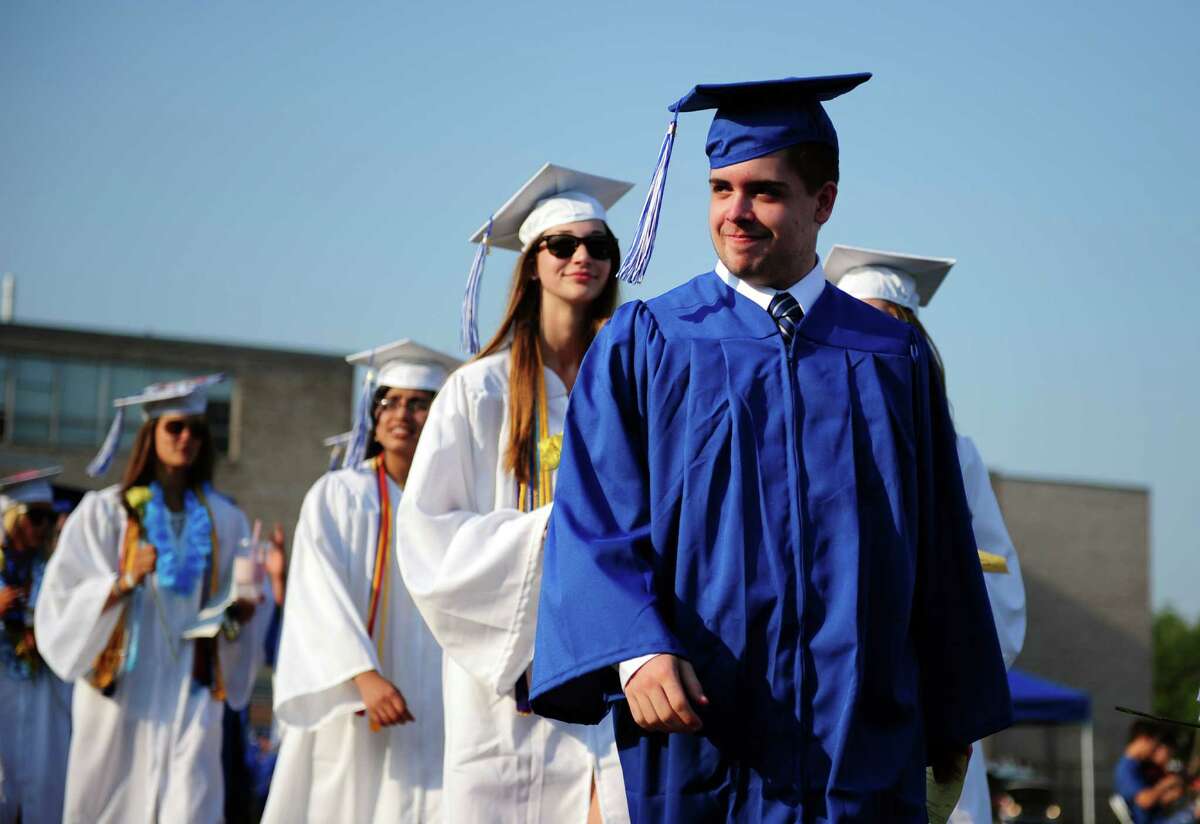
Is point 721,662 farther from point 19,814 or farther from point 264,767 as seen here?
point 264,767

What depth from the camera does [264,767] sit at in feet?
59.5

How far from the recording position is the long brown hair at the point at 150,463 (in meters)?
9.88

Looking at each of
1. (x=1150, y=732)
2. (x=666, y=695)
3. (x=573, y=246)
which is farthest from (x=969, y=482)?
(x=1150, y=732)

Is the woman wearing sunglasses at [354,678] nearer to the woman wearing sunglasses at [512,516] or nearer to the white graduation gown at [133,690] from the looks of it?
the woman wearing sunglasses at [512,516]

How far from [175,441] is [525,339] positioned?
462cm

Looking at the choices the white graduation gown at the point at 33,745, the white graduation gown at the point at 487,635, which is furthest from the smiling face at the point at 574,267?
the white graduation gown at the point at 33,745

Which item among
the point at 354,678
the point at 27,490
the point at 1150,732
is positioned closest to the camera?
the point at 354,678

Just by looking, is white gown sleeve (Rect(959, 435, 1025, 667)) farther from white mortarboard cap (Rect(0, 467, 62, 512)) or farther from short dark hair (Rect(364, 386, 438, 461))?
white mortarboard cap (Rect(0, 467, 62, 512))

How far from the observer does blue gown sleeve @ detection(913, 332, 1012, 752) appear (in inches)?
137

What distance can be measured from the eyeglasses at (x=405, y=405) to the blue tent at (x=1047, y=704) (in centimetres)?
1527

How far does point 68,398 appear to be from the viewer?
44062mm

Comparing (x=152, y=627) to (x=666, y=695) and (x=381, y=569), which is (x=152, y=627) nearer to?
Result: (x=381, y=569)

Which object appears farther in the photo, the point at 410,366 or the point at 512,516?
the point at 410,366

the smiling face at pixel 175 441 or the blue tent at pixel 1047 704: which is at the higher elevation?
the smiling face at pixel 175 441
